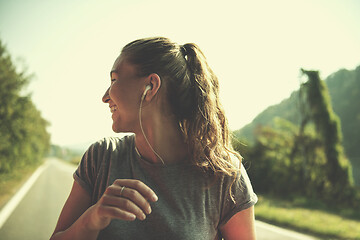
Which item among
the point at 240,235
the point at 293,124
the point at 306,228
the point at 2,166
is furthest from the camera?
the point at 2,166

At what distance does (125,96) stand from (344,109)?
11.0m

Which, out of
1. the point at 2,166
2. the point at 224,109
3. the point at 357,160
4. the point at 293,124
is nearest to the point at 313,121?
the point at 293,124

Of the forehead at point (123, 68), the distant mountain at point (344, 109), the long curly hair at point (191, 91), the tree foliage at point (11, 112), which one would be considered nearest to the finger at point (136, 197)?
the long curly hair at point (191, 91)

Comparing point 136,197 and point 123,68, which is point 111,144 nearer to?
point 123,68

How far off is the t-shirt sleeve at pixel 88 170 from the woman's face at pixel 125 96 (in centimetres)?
13

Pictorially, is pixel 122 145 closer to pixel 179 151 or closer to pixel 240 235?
pixel 179 151

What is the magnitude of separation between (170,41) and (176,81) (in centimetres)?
18

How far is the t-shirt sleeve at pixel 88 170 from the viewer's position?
3.31 ft

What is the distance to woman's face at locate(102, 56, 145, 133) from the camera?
1.03 meters

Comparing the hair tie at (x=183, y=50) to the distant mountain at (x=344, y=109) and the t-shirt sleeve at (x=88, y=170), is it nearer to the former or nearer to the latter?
the t-shirt sleeve at (x=88, y=170)

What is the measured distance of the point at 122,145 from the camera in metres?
1.16

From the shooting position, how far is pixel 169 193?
101 centimetres

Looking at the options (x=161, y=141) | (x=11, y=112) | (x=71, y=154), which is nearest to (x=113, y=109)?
(x=161, y=141)

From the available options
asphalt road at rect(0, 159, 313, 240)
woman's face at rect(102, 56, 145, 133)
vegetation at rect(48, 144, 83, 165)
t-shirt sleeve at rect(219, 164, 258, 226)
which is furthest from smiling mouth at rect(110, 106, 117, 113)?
asphalt road at rect(0, 159, 313, 240)
